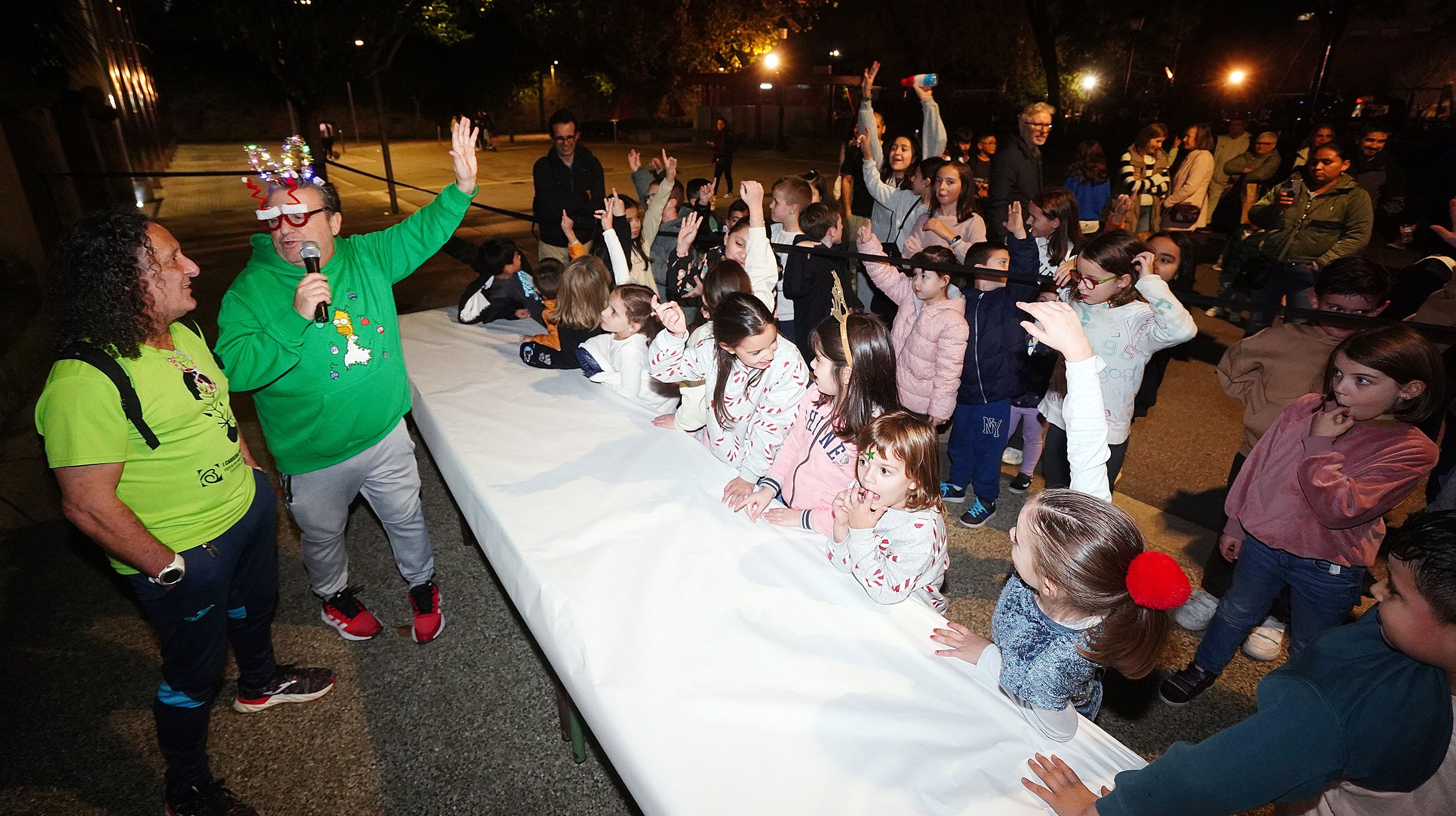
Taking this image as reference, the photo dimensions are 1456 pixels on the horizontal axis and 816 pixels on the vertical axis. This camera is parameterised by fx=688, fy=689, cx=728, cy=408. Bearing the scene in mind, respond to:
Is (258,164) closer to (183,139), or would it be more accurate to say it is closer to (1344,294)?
(1344,294)

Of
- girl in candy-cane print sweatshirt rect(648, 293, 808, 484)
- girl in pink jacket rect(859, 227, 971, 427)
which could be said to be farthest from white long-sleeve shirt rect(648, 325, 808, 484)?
girl in pink jacket rect(859, 227, 971, 427)

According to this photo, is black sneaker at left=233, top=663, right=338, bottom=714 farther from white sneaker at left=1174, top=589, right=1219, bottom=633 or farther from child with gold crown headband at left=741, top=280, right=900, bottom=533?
white sneaker at left=1174, top=589, right=1219, bottom=633

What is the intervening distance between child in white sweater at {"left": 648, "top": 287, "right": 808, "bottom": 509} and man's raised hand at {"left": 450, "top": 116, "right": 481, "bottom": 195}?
2.81 feet

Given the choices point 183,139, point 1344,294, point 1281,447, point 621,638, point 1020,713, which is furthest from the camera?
point 183,139

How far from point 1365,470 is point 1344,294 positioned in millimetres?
1045

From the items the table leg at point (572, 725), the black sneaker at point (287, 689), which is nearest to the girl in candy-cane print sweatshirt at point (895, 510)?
the table leg at point (572, 725)

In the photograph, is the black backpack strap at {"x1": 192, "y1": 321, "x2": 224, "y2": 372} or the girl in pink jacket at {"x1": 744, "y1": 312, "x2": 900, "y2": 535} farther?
the girl in pink jacket at {"x1": 744, "y1": 312, "x2": 900, "y2": 535}

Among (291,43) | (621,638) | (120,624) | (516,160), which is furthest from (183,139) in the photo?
(621,638)

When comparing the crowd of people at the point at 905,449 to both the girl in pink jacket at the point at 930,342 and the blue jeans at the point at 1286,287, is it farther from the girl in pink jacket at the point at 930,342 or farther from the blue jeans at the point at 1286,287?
the blue jeans at the point at 1286,287

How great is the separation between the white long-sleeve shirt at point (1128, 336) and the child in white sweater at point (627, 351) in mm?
1809

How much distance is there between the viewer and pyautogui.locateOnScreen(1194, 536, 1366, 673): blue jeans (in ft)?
7.23

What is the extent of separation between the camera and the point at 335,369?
2312mm

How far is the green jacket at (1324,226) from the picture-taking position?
473 cm

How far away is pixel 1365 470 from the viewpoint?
2.04 m
